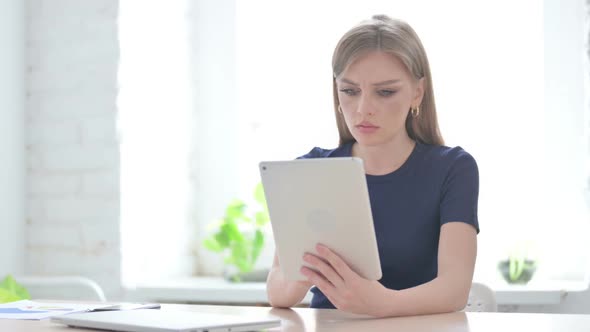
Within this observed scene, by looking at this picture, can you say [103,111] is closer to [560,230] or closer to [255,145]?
[255,145]

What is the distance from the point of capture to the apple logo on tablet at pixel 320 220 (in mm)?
1547

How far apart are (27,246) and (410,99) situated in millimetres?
1880

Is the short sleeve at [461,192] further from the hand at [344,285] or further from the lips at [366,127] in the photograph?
the hand at [344,285]

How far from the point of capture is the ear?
201cm

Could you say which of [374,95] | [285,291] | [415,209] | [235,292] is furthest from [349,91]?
[235,292]

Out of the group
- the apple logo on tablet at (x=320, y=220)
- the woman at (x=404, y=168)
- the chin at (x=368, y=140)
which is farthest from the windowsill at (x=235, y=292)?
the apple logo on tablet at (x=320, y=220)

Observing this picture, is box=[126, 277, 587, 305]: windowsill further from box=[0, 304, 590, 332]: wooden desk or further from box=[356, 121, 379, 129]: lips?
box=[0, 304, 590, 332]: wooden desk

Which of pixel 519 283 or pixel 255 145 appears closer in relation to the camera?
pixel 519 283

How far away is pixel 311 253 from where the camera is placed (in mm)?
1611

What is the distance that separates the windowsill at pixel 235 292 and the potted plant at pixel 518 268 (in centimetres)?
5

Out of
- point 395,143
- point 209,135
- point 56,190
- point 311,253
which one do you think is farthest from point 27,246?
point 311,253

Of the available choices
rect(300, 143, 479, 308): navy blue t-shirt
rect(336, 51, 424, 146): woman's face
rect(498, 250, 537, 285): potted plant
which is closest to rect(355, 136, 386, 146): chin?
rect(336, 51, 424, 146): woman's face

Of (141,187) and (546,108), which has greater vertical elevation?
(546,108)

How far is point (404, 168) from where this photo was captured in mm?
2041
